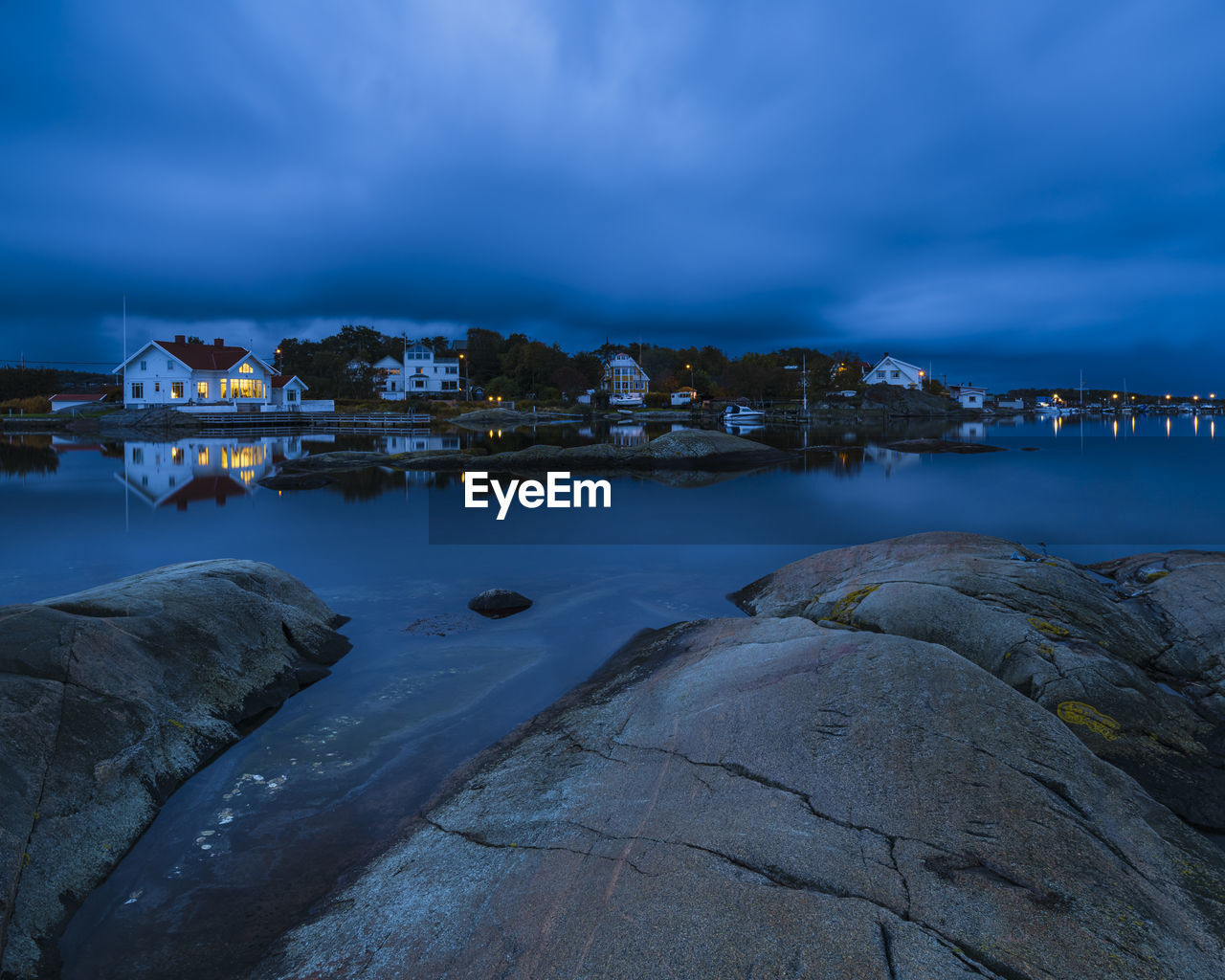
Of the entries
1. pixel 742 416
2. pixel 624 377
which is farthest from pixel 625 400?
pixel 742 416

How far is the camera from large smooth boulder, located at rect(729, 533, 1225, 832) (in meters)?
6.54

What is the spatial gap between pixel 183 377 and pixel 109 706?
82.8 meters

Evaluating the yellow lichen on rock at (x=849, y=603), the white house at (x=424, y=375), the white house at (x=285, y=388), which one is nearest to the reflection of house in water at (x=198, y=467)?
the yellow lichen on rock at (x=849, y=603)

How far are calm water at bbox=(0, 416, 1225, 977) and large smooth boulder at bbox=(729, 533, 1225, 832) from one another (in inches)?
130

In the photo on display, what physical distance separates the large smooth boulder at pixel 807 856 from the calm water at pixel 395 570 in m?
1.17

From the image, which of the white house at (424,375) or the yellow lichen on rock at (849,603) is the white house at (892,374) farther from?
the yellow lichen on rock at (849,603)

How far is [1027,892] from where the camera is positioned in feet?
12.8

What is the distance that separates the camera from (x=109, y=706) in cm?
650

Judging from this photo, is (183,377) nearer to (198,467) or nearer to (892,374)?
(198,467)

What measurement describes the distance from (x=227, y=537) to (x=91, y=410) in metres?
75.9

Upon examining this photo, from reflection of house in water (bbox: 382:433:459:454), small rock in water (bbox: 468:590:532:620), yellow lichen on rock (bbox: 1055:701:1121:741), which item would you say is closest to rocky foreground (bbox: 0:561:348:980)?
small rock in water (bbox: 468:590:532:620)

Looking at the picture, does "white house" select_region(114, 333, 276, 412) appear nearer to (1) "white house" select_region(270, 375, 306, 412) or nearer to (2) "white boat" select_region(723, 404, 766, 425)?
(1) "white house" select_region(270, 375, 306, 412)

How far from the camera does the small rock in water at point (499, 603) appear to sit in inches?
506

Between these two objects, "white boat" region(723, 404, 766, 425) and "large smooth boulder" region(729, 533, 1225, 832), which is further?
"white boat" region(723, 404, 766, 425)
